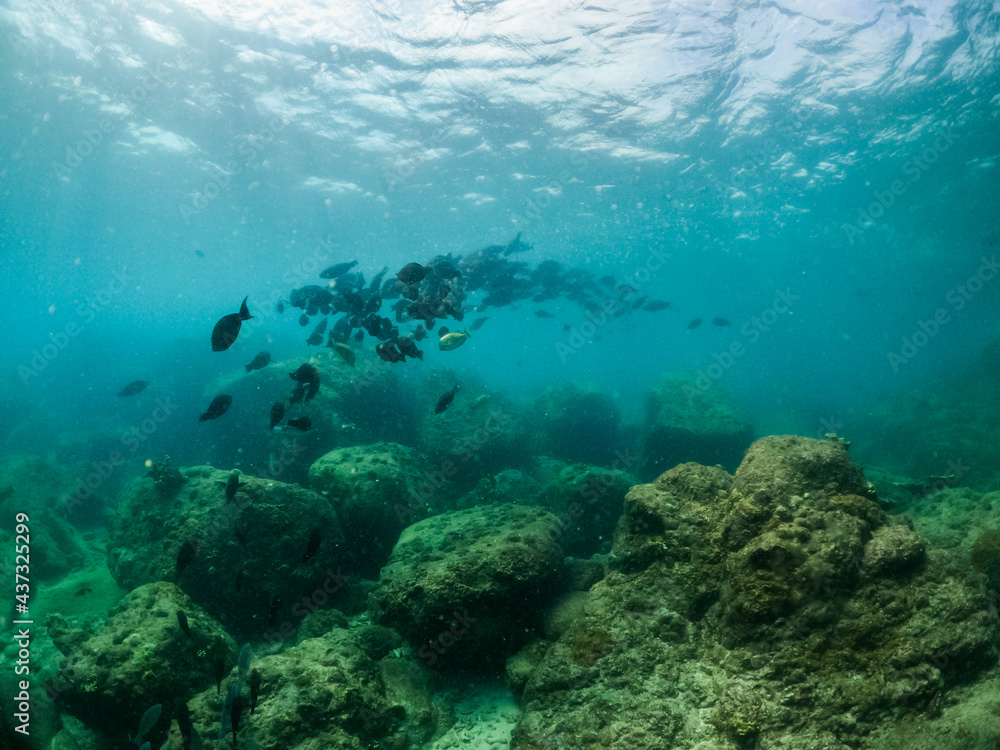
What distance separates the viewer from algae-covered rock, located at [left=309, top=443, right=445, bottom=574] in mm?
8273

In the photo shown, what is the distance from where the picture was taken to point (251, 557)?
22.0 ft

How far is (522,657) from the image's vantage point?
5004 millimetres

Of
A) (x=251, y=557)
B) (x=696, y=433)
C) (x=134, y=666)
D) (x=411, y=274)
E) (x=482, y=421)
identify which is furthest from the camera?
(x=696, y=433)

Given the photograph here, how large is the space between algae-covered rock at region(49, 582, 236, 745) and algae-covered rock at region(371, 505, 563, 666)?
1.90 meters

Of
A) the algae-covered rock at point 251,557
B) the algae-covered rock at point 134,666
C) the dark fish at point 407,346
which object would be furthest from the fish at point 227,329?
the algae-covered rock at point 134,666

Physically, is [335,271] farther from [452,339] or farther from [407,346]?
[407,346]

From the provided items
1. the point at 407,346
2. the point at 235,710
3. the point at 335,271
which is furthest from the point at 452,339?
the point at 235,710

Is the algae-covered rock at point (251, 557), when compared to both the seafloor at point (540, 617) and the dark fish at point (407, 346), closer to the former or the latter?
the seafloor at point (540, 617)

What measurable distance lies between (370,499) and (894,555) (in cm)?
722

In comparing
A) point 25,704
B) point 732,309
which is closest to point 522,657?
point 25,704

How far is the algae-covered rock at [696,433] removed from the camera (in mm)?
13914

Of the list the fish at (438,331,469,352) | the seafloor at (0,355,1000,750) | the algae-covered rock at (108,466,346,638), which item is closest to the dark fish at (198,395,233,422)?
the seafloor at (0,355,1000,750)

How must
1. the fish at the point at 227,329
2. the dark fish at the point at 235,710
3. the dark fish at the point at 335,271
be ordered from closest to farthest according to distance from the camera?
the dark fish at the point at 235,710 < the fish at the point at 227,329 < the dark fish at the point at 335,271

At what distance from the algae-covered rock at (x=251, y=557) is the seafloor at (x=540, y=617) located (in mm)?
33
